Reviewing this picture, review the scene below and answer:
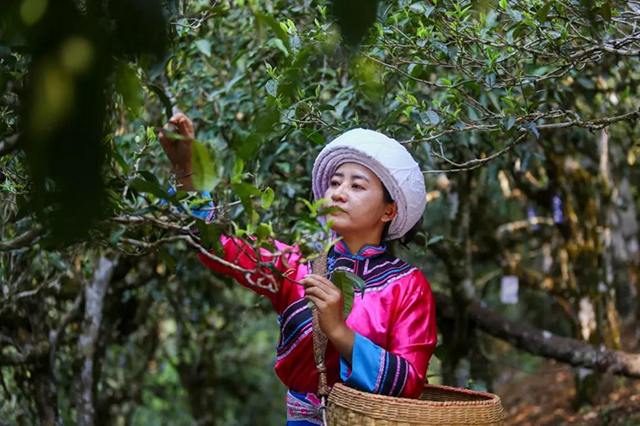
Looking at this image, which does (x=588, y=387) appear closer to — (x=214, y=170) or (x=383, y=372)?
(x=383, y=372)

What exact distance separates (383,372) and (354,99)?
4.35ft

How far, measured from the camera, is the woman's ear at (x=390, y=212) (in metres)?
2.40

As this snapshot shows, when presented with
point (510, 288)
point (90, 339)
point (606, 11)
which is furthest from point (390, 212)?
point (510, 288)

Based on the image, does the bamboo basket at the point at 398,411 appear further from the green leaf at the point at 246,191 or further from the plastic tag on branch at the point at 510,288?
the plastic tag on branch at the point at 510,288

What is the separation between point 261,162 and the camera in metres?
3.34

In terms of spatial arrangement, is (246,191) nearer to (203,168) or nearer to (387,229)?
(203,168)

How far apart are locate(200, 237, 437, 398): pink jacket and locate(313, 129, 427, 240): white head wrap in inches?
6.5

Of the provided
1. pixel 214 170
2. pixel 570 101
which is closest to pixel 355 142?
pixel 214 170

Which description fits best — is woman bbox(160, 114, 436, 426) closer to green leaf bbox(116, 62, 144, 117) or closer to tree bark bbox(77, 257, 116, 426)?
green leaf bbox(116, 62, 144, 117)

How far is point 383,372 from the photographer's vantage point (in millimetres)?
2049

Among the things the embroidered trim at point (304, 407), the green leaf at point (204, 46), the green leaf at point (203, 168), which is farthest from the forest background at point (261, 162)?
the embroidered trim at point (304, 407)

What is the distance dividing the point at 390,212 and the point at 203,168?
3.99 ft

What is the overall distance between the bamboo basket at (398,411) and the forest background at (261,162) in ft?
1.31

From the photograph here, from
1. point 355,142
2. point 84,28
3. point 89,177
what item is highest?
point 84,28
